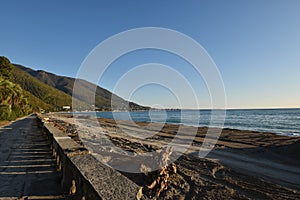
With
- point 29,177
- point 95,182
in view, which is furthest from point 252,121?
point 95,182

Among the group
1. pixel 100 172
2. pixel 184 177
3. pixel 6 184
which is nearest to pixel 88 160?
pixel 100 172

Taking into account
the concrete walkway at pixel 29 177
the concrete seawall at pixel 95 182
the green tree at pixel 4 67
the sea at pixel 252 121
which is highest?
the green tree at pixel 4 67

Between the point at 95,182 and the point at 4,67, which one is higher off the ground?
the point at 4,67

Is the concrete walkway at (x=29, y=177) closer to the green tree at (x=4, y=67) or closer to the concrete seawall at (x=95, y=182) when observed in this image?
the concrete seawall at (x=95, y=182)

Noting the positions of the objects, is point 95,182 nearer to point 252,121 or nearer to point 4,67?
point 4,67

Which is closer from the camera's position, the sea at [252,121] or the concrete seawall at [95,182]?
the concrete seawall at [95,182]

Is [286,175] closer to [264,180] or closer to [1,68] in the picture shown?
[264,180]

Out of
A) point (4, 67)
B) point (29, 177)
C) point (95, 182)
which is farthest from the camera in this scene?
point (4, 67)

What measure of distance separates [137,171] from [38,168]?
2519mm

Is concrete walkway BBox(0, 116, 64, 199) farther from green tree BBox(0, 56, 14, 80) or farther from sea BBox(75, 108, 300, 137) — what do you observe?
green tree BBox(0, 56, 14, 80)

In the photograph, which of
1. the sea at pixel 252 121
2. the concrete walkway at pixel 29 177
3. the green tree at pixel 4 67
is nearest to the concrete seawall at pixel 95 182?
the concrete walkway at pixel 29 177

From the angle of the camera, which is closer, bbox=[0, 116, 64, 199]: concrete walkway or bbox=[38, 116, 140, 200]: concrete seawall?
bbox=[38, 116, 140, 200]: concrete seawall

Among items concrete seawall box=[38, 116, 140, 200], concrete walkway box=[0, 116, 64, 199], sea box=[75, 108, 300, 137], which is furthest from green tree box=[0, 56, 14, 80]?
concrete seawall box=[38, 116, 140, 200]

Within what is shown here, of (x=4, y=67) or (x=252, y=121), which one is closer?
(x=4, y=67)
